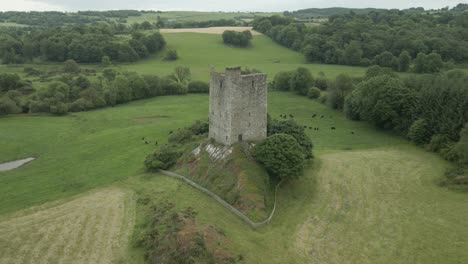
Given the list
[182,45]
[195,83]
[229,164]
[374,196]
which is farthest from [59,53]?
[374,196]

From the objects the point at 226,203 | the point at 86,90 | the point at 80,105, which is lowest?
the point at 80,105

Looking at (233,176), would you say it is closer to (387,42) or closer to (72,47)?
(387,42)

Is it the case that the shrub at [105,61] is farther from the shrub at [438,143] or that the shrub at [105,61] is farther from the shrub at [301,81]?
the shrub at [438,143]

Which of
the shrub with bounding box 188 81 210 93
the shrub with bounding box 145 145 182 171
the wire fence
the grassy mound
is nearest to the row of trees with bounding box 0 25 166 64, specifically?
the shrub with bounding box 188 81 210 93

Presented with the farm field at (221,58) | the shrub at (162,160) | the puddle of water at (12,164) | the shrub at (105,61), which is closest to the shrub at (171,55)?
the farm field at (221,58)

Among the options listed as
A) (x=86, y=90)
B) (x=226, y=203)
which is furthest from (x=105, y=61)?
(x=226, y=203)

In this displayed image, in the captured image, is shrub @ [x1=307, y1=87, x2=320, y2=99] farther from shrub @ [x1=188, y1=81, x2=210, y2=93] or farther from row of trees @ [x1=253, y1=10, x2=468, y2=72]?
row of trees @ [x1=253, y1=10, x2=468, y2=72]
